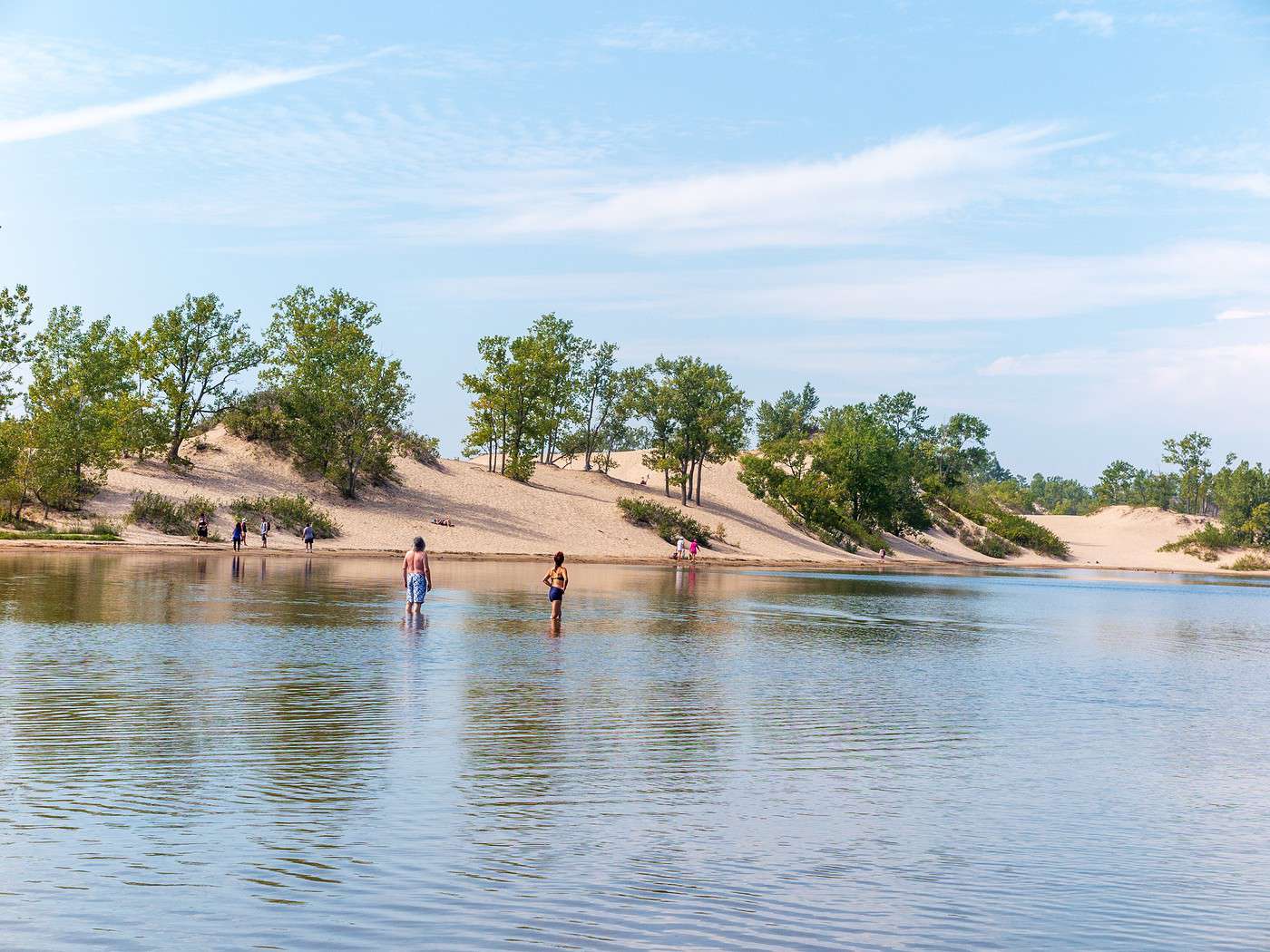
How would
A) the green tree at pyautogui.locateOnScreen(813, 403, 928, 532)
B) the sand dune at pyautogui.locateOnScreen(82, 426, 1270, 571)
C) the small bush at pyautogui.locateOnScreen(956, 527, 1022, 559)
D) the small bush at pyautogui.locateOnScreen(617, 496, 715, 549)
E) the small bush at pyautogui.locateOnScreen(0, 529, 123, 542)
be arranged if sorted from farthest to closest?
the small bush at pyautogui.locateOnScreen(956, 527, 1022, 559) → the green tree at pyautogui.locateOnScreen(813, 403, 928, 532) → the small bush at pyautogui.locateOnScreen(617, 496, 715, 549) → the sand dune at pyautogui.locateOnScreen(82, 426, 1270, 571) → the small bush at pyautogui.locateOnScreen(0, 529, 123, 542)

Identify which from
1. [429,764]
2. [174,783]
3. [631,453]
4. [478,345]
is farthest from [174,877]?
[631,453]

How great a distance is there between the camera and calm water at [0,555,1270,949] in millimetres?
8438

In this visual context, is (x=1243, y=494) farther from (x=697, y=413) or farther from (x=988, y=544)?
(x=697, y=413)

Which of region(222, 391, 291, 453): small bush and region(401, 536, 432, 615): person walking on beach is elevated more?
region(222, 391, 291, 453): small bush

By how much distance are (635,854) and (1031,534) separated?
123684 mm

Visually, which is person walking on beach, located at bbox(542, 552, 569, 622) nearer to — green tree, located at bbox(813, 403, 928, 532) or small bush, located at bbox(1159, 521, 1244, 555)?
green tree, located at bbox(813, 403, 928, 532)

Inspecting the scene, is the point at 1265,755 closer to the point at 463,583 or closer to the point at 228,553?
the point at 463,583

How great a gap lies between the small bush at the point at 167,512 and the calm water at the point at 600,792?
114 feet

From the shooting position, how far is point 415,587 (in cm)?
2969

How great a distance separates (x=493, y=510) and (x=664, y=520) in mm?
12606

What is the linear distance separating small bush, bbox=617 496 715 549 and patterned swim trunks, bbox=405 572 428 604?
54.4 meters

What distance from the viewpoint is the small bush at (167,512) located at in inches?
2370

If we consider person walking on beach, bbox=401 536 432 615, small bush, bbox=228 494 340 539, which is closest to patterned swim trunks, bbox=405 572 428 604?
person walking on beach, bbox=401 536 432 615

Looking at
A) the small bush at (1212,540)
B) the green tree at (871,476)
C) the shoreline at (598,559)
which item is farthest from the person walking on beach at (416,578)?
the small bush at (1212,540)
